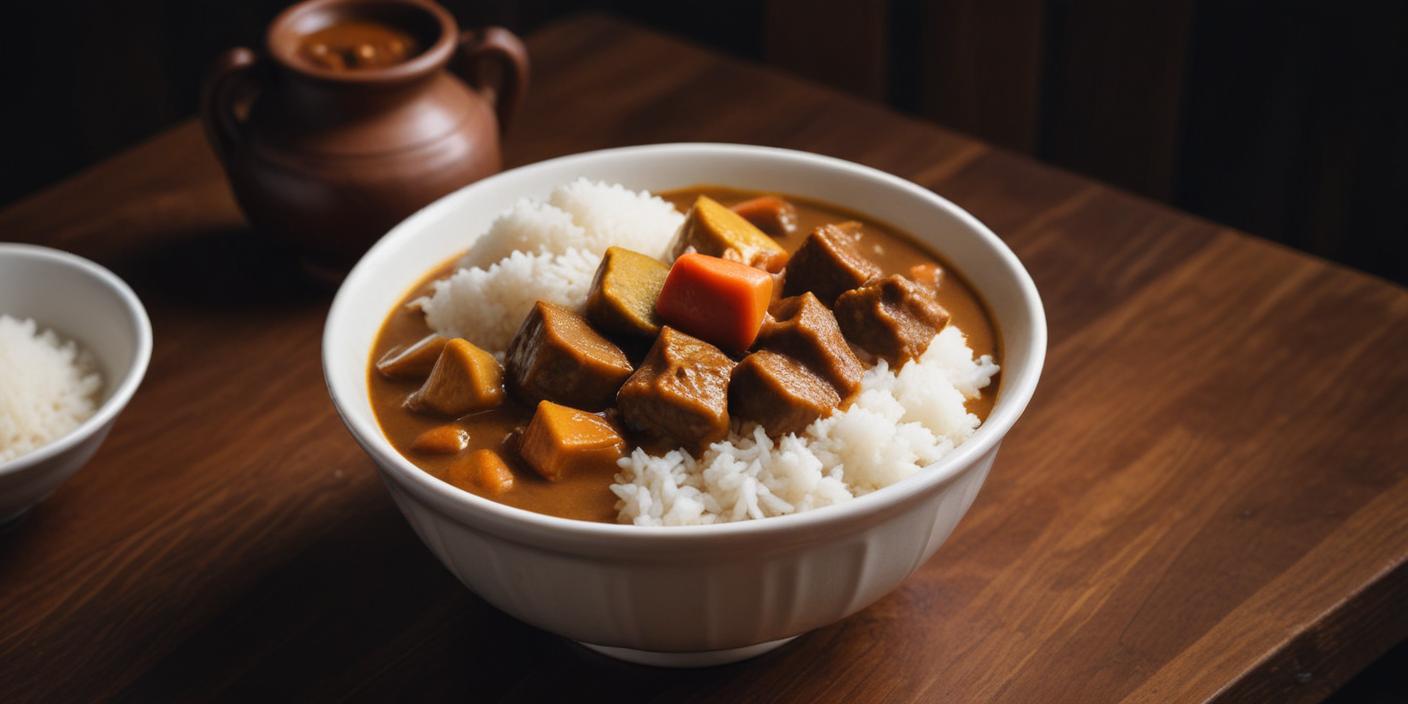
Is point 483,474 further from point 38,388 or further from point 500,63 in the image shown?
point 500,63

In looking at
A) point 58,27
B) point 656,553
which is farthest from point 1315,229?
point 58,27

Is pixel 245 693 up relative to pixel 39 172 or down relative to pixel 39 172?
up

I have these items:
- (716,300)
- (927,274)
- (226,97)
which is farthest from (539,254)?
(226,97)

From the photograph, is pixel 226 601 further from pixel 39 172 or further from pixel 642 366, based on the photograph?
pixel 39 172

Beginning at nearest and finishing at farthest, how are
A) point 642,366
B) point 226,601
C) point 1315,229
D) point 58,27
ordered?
point 642,366, point 226,601, point 1315,229, point 58,27

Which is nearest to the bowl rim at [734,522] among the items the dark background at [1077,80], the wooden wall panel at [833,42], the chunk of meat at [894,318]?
the chunk of meat at [894,318]

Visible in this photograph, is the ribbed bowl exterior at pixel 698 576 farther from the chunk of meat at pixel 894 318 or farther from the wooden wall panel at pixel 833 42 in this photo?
the wooden wall panel at pixel 833 42
